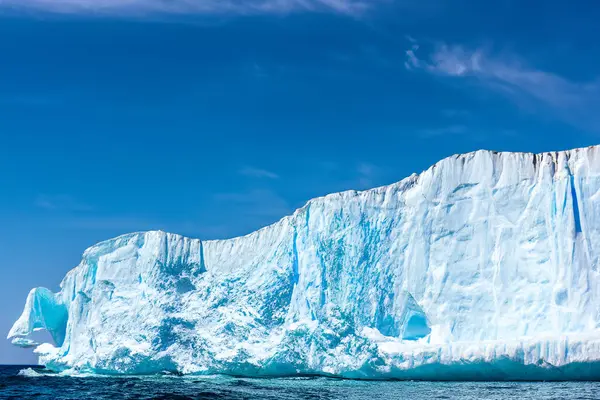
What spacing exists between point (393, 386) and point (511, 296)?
481cm

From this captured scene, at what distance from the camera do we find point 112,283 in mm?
28547

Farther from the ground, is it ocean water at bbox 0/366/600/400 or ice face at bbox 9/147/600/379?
ice face at bbox 9/147/600/379

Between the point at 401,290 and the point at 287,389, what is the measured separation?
6087mm

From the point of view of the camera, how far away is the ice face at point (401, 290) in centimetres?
2208

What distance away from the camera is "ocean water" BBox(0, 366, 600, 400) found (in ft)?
58.3

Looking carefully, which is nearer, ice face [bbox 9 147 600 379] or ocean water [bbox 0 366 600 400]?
ocean water [bbox 0 366 600 400]

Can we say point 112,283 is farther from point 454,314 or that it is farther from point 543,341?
point 543,341

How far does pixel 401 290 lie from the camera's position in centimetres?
2434

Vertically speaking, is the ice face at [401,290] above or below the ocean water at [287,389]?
above

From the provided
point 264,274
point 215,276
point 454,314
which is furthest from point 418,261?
point 215,276

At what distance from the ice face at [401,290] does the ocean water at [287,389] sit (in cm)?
65

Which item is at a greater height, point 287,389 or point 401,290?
point 401,290

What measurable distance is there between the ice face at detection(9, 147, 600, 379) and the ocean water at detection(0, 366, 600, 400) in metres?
0.65

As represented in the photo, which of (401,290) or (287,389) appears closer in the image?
(287,389)
